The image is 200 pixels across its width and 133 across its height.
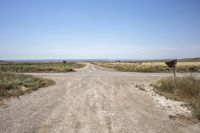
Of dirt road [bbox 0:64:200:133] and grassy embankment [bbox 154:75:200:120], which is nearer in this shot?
dirt road [bbox 0:64:200:133]

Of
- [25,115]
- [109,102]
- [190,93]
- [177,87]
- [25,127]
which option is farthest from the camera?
[177,87]

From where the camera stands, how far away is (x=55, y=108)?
1016 cm

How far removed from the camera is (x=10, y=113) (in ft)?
30.7

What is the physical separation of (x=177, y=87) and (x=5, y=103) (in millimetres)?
9646

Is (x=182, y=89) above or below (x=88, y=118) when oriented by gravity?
above

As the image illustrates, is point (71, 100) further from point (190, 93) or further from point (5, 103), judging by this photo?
point (190, 93)

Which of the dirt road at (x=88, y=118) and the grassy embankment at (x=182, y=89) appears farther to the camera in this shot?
the grassy embankment at (x=182, y=89)

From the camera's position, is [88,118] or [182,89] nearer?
[88,118]

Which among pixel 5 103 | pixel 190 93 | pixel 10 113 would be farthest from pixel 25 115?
pixel 190 93

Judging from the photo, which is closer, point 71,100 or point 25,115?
point 25,115

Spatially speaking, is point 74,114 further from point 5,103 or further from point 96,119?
point 5,103

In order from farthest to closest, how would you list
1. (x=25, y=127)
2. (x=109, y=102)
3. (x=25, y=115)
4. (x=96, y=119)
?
(x=109, y=102) → (x=25, y=115) → (x=96, y=119) → (x=25, y=127)

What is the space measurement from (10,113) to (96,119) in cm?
330

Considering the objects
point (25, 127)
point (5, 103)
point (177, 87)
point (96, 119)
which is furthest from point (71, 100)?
point (177, 87)
